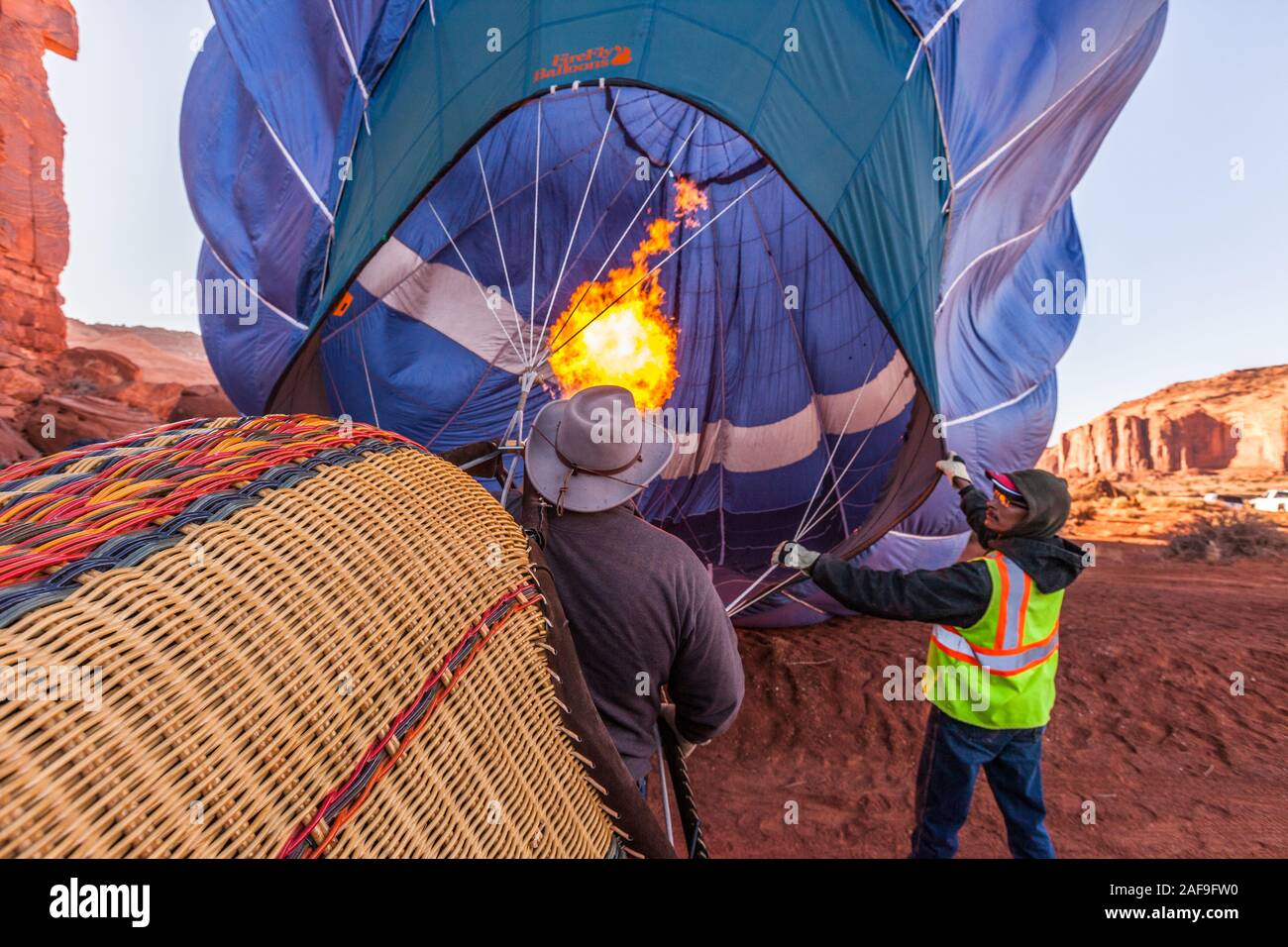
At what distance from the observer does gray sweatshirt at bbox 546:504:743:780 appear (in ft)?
5.18

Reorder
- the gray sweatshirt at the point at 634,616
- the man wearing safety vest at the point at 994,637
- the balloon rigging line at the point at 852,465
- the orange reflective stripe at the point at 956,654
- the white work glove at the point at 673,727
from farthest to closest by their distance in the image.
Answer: the balloon rigging line at the point at 852,465 < the orange reflective stripe at the point at 956,654 < the man wearing safety vest at the point at 994,637 < the white work glove at the point at 673,727 < the gray sweatshirt at the point at 634,616

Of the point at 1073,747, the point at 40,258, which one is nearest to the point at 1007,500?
the point at 1073,747

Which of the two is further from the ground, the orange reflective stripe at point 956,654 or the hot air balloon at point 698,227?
the hot air balloon at point 698,227

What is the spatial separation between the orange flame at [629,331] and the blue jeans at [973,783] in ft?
12.5

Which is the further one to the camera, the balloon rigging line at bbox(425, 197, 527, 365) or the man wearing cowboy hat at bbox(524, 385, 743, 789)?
the balloon rigging line at bbox(425, 197, 527, 365)

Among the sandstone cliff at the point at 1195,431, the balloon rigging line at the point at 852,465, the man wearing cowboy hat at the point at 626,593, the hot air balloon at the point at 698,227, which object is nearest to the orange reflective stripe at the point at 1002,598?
the hot air balloon at the point at 698,227

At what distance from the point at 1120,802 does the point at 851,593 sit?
9.33 feet

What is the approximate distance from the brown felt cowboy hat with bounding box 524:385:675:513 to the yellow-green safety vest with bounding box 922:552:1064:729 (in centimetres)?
150

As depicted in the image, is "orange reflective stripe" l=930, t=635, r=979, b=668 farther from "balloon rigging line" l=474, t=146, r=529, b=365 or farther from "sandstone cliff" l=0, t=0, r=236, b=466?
"sandstone cliff" l=0, t=0, r=236, b=466

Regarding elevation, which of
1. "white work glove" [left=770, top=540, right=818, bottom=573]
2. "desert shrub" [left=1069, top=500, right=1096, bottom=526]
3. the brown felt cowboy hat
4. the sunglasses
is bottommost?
"desert shrub" [left=1069, top=500, right=1096, bottom=526]

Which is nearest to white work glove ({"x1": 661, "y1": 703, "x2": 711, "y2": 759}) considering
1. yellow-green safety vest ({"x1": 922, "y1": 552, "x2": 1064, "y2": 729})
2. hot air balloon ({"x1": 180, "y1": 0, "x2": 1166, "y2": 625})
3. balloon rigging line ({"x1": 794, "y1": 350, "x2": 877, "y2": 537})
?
yellow-green safety vest ({"x1": 922, "y1": 552, "x2": 1064, "y2": 729})

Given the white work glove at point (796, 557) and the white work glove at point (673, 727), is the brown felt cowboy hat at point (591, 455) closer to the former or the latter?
the white work glove at point (673, 727)

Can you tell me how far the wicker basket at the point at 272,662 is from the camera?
21.0 inches

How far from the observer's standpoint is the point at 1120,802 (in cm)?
380
